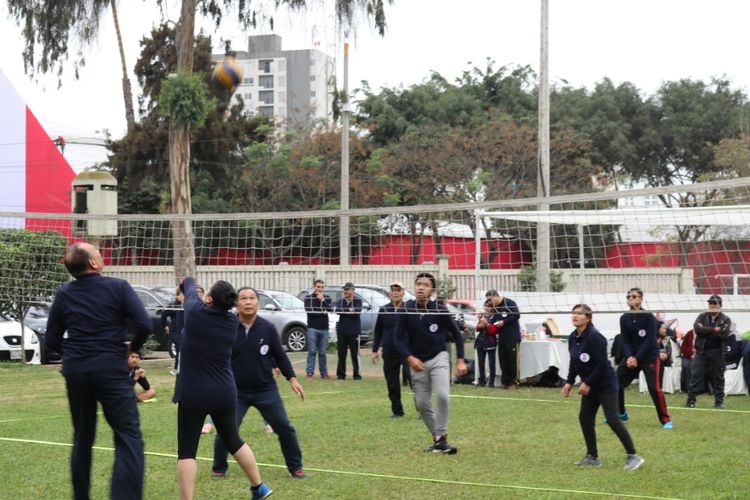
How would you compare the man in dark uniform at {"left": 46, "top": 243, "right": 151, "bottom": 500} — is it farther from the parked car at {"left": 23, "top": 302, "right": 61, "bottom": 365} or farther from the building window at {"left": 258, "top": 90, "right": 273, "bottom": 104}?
the building window at {"left": 258, "top": 90, "right": 273, "bottom": 104}

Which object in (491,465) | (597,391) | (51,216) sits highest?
(51,216)

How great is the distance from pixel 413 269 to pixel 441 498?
1833 cm

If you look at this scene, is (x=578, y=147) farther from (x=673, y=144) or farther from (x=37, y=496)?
(x=37, y=496)

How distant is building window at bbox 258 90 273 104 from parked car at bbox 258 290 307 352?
321 ft

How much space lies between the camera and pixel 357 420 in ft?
44.8

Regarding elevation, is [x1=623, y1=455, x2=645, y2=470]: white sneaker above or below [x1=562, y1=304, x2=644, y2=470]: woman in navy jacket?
below

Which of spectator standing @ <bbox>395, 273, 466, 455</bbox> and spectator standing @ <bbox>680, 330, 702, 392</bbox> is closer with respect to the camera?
spectator standing @ <bbox>395, 273, 466, 455</bbox>

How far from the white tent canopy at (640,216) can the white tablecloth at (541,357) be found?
2601mm

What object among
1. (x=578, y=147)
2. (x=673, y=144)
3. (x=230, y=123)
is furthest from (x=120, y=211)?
(x=673, y=144)

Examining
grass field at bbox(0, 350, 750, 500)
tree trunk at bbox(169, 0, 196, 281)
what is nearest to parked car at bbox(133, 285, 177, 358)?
tree trunk at bbox(169, 0, 196, 281)

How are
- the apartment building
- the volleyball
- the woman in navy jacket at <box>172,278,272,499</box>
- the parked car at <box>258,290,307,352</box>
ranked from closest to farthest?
1. the woman in navy jacket at <box>172,278,272,499</box>
2. the volleyball
3. the parked car at <box>258,290,307,352</box>
4. the apartment building

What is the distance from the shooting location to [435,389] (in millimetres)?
10719

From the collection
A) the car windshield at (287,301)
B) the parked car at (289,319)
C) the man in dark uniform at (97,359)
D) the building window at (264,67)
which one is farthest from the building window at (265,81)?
the man in dark uniform at (97,359)

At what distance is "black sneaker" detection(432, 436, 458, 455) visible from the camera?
10.7 meters
